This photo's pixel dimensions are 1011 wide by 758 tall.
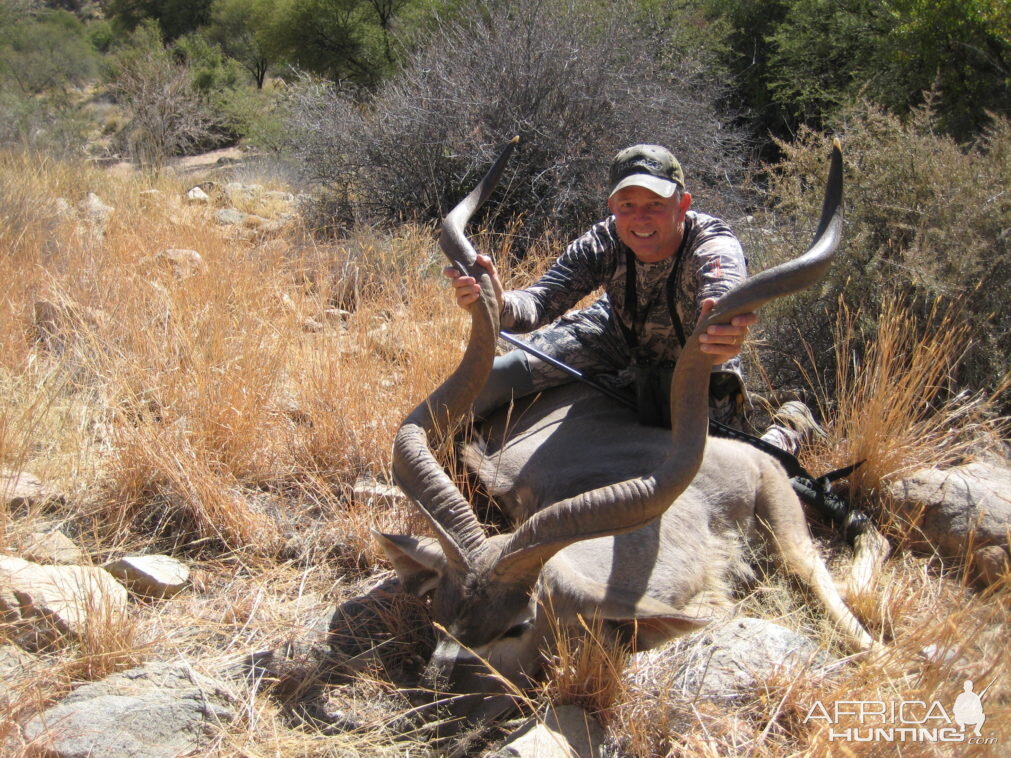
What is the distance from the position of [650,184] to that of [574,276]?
745 mm

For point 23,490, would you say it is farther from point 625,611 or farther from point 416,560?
point 625,611

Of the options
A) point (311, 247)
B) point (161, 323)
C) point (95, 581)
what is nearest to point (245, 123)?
point (311, 247)

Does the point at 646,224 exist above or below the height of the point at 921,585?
above

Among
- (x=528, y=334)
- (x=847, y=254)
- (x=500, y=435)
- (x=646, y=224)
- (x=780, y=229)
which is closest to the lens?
(x=646, y=224)

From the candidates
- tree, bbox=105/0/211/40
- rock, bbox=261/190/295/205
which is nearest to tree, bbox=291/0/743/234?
rock, bbox=261/190/295/205

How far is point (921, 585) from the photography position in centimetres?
337

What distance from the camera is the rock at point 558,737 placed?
2.39m

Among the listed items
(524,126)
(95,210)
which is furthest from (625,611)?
(95,210)

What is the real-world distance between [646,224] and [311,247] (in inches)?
175

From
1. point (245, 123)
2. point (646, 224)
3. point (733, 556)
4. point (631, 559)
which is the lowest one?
point (245, 123)

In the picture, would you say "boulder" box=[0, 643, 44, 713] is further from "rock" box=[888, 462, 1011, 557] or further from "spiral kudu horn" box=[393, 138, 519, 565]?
"rock" box=[888, 462, 1011, 557]

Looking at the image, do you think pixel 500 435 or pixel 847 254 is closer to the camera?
pixel 500 435

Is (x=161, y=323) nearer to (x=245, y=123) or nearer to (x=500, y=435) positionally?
(x=500, y=435)

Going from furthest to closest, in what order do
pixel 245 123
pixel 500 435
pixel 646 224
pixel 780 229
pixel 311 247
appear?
pixel 245 123, pixel 311 247, pixel 780 229, pixel 500 435, pixel 646 224
